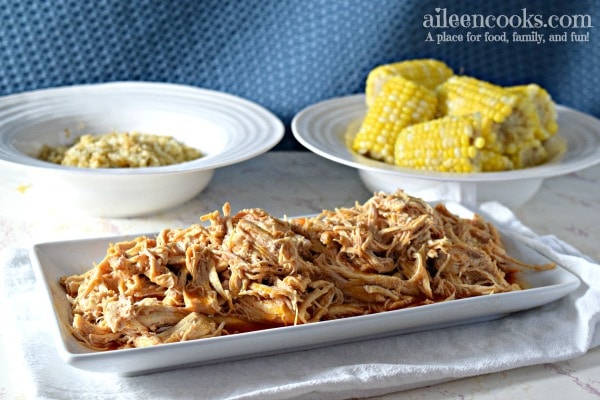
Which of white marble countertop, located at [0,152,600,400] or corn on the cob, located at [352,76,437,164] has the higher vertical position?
corn on the cob, located at [352,76,437,164]

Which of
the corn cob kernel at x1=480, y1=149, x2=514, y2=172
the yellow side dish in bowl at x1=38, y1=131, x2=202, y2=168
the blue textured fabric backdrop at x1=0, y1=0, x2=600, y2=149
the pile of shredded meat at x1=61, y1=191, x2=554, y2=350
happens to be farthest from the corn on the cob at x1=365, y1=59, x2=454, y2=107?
the pile of shredded meat at x1=61, y1=191, x2=554, y2=350

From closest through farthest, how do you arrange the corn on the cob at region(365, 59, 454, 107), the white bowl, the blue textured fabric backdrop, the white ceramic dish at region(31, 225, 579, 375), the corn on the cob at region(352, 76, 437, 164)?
the white ceramic dish at region(31, 225, 579, 375)
the white bowl
the corn on the cob at region(352, 76, 437, 164)
the corn on the cob at region(365, 59, 454, 107)
the blue textured fabric backdrop

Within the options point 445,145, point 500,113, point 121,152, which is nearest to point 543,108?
point 500,113

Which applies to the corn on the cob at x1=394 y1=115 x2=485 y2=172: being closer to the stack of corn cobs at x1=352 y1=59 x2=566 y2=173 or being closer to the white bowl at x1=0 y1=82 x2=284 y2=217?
the stack of corn cobs at x1=352 y1=59 x2=566 y2=173

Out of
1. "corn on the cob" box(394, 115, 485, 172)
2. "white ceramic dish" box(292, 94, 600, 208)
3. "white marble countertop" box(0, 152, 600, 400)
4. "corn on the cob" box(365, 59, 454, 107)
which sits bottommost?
"white marble countertop" box(0, 152, 600, 400)

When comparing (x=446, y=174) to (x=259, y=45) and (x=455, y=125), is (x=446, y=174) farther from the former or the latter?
(x=259, y=45)

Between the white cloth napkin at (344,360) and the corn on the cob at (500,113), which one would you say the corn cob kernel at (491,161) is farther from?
the white cloth napkin at (344,360)

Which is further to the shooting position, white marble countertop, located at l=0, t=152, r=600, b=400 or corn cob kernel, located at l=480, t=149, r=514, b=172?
corn cob kernel, located at l=480, t=149, r=514, b=172

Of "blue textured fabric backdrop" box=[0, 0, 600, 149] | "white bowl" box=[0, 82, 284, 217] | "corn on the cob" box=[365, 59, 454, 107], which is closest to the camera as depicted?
"white bowl" box=[0, 82, 284, 217]
